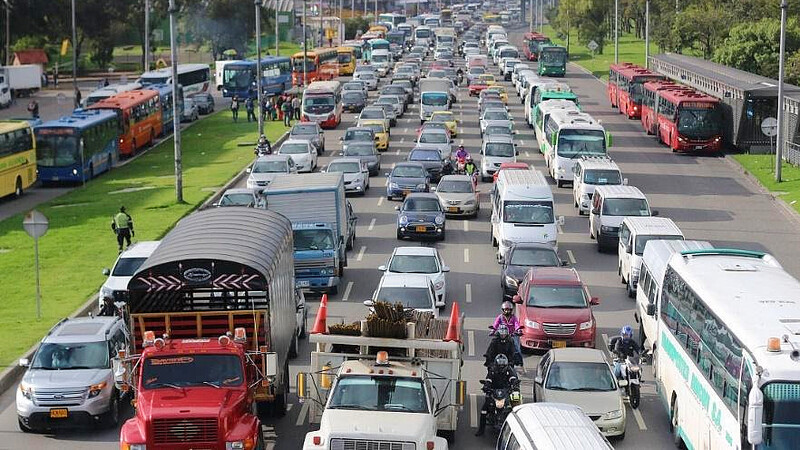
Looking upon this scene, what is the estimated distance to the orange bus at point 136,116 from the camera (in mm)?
68250

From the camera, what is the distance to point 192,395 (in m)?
20.2

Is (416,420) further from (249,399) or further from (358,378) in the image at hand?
(249,399)

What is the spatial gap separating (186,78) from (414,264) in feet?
204

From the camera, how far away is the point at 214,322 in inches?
875

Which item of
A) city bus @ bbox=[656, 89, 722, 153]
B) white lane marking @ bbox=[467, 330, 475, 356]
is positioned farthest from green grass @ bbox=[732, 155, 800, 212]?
white lane marking @ bbox=[467, 330, 475, 356]

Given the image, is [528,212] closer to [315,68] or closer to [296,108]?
[296,108]

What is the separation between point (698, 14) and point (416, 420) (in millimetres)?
92855

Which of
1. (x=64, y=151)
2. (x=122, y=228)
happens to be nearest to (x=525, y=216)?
(x=122, y=228)

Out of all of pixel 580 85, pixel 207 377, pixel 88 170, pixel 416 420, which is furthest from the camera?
pixel 580 85

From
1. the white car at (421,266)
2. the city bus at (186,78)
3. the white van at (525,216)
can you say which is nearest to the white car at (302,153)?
the white van at (525,216)

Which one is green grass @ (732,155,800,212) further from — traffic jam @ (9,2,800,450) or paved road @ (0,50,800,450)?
traffic jam @ (9,2,800,450)

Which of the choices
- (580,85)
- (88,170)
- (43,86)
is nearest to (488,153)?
(88,170)

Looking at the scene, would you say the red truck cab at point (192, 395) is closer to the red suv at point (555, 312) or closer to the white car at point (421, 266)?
the red suv at point (555, 312)

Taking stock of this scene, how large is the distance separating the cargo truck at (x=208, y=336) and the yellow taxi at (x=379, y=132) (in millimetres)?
37731
